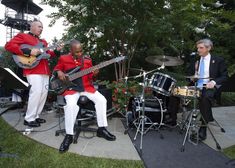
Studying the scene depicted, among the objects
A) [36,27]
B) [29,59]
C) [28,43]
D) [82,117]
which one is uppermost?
[36,27]

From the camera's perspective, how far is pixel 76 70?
436 cm

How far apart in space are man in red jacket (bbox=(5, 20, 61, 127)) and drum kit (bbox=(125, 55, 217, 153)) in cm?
146

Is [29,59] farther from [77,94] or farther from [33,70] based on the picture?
[77,94]

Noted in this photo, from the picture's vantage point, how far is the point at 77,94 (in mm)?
4285

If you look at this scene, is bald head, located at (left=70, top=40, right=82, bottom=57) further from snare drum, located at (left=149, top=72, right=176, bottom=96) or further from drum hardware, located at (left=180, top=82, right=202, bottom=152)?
drum hardware, located at (left=180, top=82, right=202, bottom=152)

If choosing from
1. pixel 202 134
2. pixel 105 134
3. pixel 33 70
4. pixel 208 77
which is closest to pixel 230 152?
pixel 202 134

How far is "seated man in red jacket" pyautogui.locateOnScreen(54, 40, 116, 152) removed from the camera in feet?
13.3

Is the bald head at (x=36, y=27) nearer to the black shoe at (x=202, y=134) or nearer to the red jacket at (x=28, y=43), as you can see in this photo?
the red jacket at (x=28, y=43)

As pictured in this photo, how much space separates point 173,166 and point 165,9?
3870 millimetres

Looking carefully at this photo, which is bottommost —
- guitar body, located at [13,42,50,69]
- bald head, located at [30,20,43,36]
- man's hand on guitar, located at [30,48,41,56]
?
guitar body, located at [13,42,50,69]

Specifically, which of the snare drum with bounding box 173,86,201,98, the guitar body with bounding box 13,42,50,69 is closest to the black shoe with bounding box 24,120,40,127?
the guitar body with bounding box 13,42,50,69

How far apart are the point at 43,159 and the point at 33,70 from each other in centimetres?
175

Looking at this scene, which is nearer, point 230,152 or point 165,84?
point 230,152

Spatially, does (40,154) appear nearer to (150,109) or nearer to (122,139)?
(122,139)
